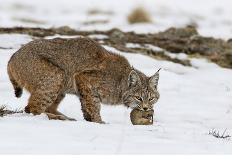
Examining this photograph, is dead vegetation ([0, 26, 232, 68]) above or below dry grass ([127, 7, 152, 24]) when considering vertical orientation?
below

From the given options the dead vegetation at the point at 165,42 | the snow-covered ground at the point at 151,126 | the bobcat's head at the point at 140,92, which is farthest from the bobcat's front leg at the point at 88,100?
the dead vegetation at the point at 165,42

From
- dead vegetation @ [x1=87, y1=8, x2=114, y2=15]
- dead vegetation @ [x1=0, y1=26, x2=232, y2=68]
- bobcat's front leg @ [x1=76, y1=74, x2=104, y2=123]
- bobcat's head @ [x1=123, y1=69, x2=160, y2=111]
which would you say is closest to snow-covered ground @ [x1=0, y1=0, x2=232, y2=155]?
bobcat's front leg @ [x1=76, y1=74, x2=104, y2=123]

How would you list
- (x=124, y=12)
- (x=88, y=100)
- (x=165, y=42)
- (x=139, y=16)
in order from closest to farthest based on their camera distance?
(x=88, y=100) < (x=165, y=42) < (x=139, y=16) < (x=124, y=12)

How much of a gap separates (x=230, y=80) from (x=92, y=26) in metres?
5.41

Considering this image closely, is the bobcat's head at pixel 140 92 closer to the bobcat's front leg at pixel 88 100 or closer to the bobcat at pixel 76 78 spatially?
the bobcat at pixel 76 78

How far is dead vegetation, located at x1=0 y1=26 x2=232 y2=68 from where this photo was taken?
1459cm

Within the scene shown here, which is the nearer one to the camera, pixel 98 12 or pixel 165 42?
pixel 165 42

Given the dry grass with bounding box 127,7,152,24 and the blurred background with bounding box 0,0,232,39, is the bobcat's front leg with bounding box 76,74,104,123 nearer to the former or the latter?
the blurred background with bounding box 0,0,232,39

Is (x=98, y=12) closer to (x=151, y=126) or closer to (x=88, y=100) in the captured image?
(x=88, y=100)

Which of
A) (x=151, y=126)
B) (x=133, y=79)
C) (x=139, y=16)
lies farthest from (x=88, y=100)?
(x=139, y=16)

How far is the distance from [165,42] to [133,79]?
19.6 ft

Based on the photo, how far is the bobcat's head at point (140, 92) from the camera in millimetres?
9484

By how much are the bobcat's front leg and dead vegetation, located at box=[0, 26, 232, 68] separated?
192 inches

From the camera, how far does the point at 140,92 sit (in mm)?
9578
